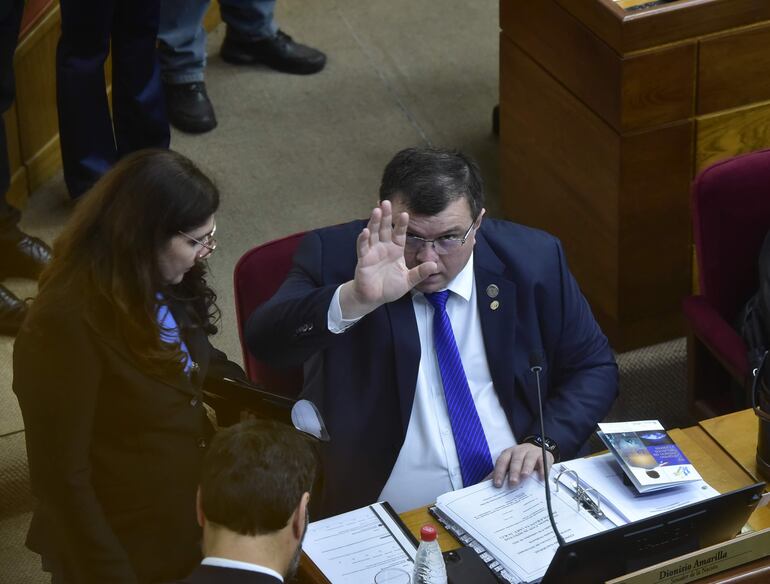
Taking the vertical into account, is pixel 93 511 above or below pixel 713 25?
below

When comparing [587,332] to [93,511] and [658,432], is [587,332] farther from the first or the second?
[93,511]

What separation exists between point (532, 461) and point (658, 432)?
240 millimetres

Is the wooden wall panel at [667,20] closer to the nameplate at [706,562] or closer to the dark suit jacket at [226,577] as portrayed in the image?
the nameplate at [706,562]

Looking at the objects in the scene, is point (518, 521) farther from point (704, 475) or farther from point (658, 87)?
point (658, 87)

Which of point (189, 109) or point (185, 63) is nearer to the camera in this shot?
point (185, 63)

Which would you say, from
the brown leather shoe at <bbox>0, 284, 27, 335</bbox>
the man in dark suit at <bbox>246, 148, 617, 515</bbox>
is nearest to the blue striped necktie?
the man in dark suit at <bbox>246, 148, 617, 515</bbox>

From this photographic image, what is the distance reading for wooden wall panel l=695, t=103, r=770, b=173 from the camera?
331 cm

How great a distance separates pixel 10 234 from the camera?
3564 millimetres

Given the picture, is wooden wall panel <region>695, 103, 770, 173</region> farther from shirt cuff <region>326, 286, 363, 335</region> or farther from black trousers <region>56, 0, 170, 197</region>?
black trousers <region>56, 0, 170, 197</region>

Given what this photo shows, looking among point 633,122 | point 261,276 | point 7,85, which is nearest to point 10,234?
point 7,85

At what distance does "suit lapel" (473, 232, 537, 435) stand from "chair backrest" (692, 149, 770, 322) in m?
0.58

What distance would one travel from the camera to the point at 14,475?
3.14m

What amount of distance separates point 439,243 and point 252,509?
759 millimetres

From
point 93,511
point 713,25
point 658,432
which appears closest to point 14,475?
point 93,511
